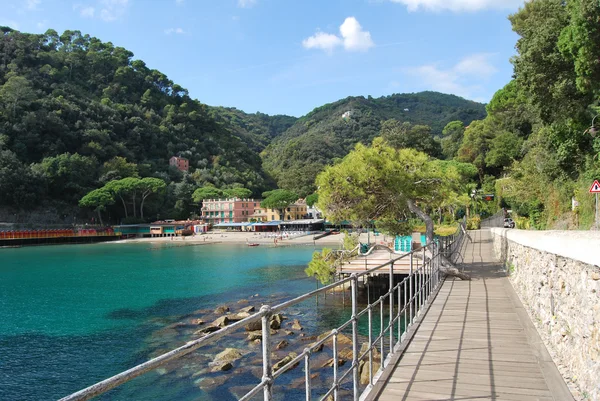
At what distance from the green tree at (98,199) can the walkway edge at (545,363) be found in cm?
7124

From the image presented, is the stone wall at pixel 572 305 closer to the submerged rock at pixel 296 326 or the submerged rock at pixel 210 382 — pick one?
the submerged rock at pixel 210 382

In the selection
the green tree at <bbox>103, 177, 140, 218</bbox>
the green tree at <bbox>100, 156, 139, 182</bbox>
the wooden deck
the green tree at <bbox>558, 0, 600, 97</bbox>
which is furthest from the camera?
the green tree at <bbox>100, 156, 139, 182</bbox>

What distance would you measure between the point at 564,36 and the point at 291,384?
12.8m

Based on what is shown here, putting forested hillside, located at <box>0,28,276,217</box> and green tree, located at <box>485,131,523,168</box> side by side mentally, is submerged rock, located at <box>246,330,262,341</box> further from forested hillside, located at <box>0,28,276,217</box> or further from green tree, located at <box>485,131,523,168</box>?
forested hillside, located at <box>0,28,276,217</box>

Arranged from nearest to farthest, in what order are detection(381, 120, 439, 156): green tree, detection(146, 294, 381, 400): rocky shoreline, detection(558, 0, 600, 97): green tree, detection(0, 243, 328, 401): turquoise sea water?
detection(146, 294, 381, 400): rocky shoreline < detection(558, 0, 600, 97): green tree < detection(0, 243, 328, 401): turquoise sea water < detection(381, 120, 439, 156): green tree

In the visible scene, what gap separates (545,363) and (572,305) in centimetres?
100

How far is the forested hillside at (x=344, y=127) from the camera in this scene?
9138 cm

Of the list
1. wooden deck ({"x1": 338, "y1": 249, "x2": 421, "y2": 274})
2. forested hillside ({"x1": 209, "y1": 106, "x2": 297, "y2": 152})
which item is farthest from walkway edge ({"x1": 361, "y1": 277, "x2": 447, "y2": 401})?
forested hillside ({"x1": 209, "y1": 106, "x2": 297, "y2": 152})

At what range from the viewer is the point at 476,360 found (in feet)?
16.8

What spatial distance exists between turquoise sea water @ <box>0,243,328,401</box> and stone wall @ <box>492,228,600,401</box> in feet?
27.0

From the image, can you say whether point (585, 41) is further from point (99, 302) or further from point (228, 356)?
point (99, 302)

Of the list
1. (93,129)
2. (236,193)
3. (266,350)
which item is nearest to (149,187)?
(236,193)

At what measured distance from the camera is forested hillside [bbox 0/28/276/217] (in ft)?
235

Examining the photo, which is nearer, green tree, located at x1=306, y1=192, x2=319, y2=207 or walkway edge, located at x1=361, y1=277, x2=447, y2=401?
walkway edge, located at x1=361, y1=277, x2=447, y2=401
